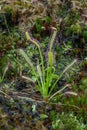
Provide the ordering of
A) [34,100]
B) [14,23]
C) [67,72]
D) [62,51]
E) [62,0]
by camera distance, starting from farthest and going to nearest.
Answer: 1. [62,0]
2. [14,23]
3. [62,51]
4. [67,72]
5. [34,100]

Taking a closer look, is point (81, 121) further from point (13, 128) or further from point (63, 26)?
point (63, 26)

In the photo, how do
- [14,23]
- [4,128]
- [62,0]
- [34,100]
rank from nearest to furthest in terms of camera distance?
[4,128]
[34,100]
[14,23]
[62,0]

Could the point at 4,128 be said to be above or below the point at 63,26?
below

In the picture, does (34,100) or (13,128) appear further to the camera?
(34,100)

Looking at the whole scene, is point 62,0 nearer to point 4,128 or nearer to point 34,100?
point 34,100

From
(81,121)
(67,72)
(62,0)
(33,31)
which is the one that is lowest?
(81,121)

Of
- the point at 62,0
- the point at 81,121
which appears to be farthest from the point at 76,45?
the point at 81,121

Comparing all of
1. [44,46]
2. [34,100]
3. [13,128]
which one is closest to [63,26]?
[44,46]

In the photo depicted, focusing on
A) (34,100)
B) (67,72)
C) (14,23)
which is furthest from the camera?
(14,23)

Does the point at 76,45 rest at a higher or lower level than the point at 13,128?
higher
